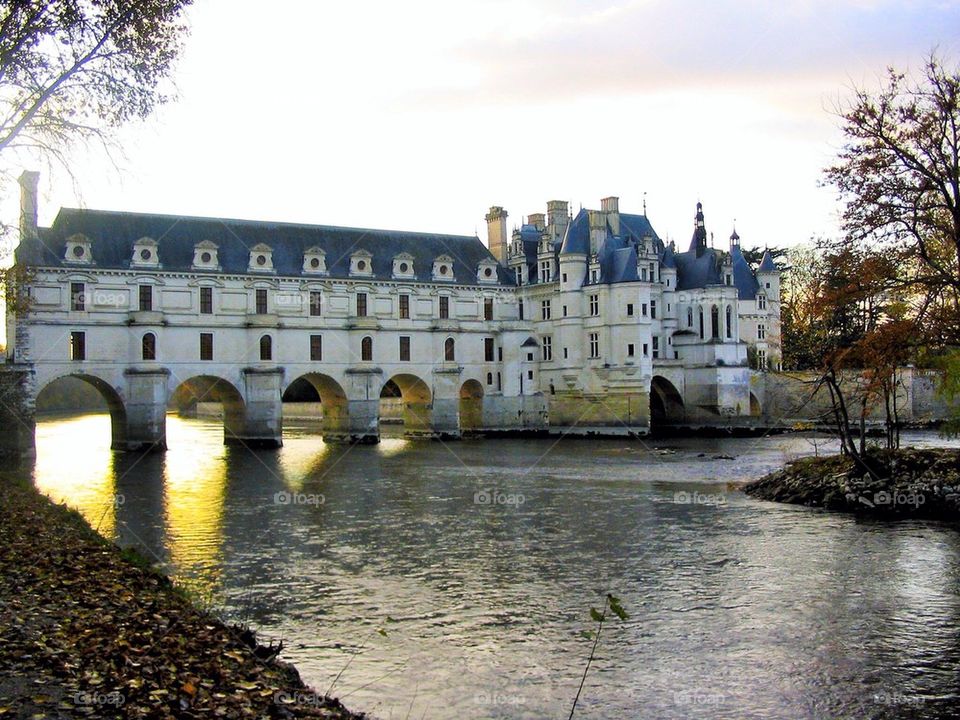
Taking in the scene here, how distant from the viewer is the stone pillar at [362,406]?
5409 cm

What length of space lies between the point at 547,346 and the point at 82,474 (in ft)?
106

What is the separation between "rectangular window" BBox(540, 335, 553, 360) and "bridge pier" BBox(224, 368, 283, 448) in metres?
18.1

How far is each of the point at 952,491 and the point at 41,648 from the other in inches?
841

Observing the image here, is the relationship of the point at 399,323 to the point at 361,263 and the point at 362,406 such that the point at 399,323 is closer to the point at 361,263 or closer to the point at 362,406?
the point at 361,263

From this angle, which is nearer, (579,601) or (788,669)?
(788,669)

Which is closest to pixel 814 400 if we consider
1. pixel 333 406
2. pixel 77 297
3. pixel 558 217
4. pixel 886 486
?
pixel 558 217

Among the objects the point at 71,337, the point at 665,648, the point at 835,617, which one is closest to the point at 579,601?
the point at 665,648

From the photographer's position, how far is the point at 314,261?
180 ft

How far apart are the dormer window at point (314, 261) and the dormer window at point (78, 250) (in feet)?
37.4

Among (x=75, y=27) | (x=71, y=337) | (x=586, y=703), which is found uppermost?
(x=75, y=27)

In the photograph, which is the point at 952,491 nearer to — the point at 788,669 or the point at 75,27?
the point at 788,669

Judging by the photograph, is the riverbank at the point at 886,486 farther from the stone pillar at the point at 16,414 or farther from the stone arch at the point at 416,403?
the stone arch at the point at 416,403

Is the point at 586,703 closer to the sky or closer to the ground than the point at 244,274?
closer to the ground

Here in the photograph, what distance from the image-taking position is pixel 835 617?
14.2 metres
